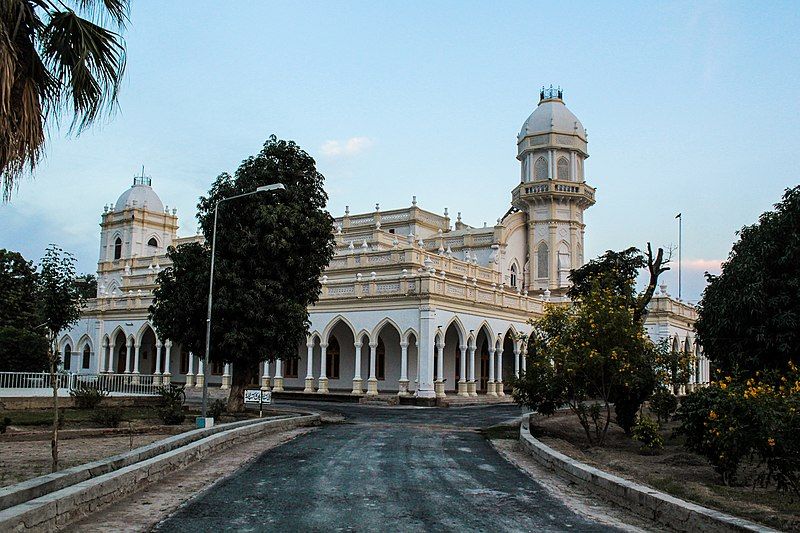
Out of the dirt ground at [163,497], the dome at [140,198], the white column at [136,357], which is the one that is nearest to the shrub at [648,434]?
the dirt ground at [163,497]

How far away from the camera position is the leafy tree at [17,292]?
36.8 m

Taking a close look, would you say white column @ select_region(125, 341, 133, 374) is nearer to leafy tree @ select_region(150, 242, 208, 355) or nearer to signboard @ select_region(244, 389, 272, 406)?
leafy tree @ select_region(150, 242, 208, 355)

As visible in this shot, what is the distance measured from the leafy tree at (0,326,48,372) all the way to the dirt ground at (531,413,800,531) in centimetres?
2204

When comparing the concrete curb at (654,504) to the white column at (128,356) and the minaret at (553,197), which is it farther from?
the white column at (128,356)

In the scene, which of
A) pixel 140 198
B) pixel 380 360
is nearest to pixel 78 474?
pixel 380 360

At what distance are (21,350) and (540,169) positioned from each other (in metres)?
37.2

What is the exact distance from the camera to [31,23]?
8656 millimetres

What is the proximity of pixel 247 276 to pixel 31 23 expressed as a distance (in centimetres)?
1720

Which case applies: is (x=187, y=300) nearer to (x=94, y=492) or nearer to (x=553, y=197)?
(x=94, y=492)

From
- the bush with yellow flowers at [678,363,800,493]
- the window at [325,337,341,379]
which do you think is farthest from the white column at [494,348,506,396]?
the bush with yellow flowers at [678,363,800,493]

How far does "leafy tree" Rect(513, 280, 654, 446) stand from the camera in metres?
17.7

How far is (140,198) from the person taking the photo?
67.4 m

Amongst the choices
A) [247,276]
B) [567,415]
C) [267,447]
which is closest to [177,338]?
[247,276]

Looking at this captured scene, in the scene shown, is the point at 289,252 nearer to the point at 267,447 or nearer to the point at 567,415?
the point at 267,447
